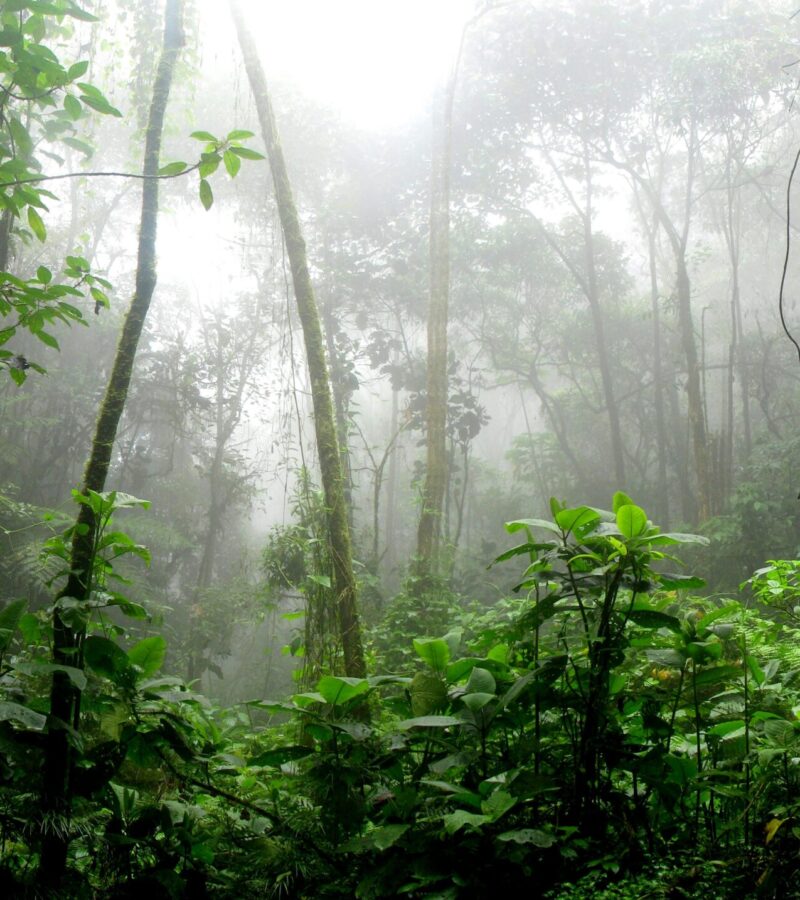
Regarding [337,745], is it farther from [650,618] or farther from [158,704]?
[650,618]

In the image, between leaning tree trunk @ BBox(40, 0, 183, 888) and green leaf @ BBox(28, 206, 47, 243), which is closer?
leaning tree trunk @ BBox(40, 0, 183, 888)

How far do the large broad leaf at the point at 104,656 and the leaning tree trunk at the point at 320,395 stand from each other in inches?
70.8

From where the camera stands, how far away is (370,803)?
193 centimetres

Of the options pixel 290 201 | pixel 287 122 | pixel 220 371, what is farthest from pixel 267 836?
pixel 287 122

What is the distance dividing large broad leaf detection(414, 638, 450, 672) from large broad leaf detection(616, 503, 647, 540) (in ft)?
1.95

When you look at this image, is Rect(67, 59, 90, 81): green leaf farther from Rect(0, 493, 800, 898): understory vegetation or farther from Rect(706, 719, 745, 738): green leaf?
Rect(706, 719, 745, 738): green leaf

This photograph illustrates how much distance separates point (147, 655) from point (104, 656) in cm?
17

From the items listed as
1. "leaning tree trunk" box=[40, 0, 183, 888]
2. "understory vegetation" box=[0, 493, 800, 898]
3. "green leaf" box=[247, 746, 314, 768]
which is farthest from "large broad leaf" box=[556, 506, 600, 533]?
"leaning tree trunk" box=[40, 0, 183, 888]

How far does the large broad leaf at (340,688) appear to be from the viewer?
1829 mm

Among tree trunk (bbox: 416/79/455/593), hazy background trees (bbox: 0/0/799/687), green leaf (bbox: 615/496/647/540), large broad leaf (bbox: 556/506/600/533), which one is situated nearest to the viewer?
green leaf (bbox: 615/496/647/540)

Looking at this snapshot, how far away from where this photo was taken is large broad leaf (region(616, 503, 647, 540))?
1.79 meters

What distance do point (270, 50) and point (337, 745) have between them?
1322 cm

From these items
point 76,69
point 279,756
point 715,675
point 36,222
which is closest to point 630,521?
point 715,675

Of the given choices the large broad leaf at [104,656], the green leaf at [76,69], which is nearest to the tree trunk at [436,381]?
the large broad leaf at [104,656]
